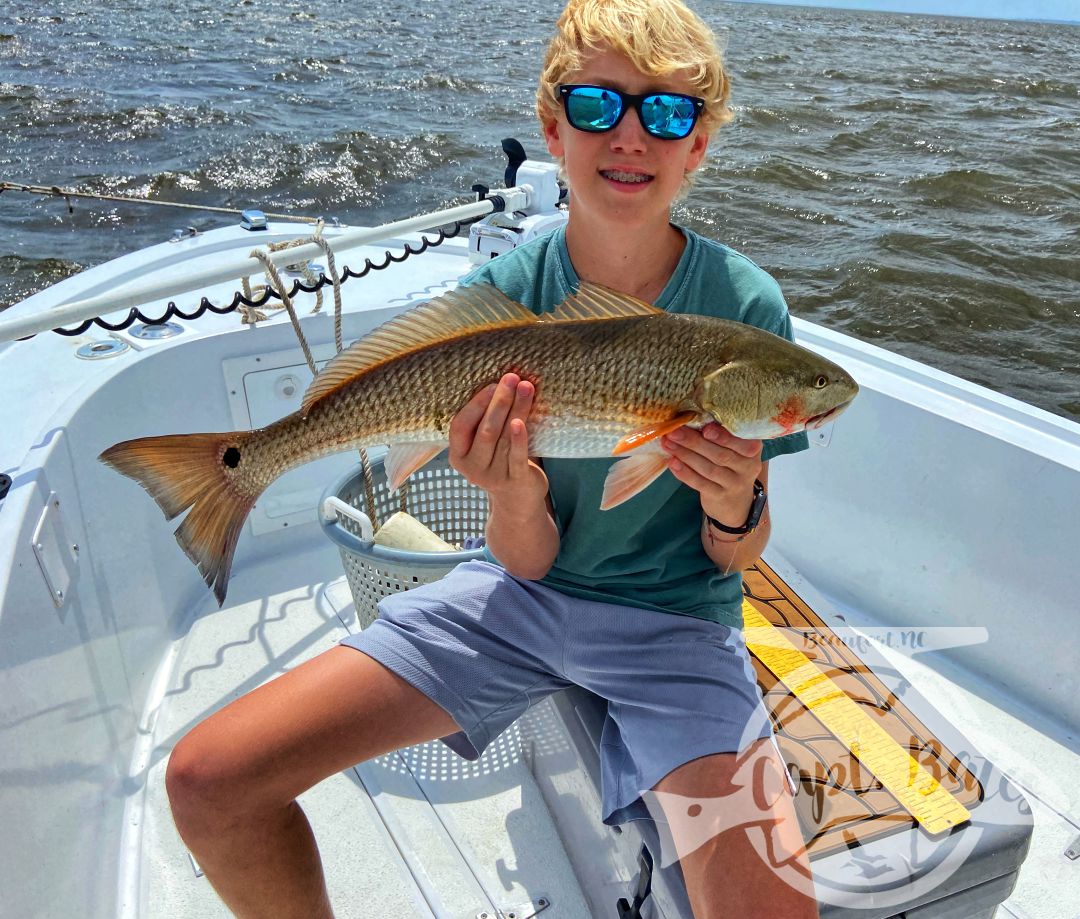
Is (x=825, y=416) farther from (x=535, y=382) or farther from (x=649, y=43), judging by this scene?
(x=649, y=43)

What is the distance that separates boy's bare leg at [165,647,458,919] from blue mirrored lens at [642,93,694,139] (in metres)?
1.51

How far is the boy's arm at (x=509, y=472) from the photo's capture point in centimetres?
198

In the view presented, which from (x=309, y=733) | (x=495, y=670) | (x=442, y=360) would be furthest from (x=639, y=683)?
(x=442, y=360)

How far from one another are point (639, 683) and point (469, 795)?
1.21 m

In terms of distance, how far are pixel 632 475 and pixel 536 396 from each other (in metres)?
0.30

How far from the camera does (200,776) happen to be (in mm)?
1866

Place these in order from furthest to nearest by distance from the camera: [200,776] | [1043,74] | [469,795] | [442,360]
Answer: [1043,74], [469,795], [442,360], [200,776]

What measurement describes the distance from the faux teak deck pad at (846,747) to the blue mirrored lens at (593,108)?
63.5 inches

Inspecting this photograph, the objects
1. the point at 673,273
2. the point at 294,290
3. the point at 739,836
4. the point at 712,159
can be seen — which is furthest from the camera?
the point at 712,159

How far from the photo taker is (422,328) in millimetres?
2051

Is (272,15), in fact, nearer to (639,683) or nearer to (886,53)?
(886,53)

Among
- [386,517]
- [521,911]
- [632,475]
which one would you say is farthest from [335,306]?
[521,911]

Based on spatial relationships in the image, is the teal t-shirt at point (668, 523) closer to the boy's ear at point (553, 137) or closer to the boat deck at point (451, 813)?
the boy's ear at point (553, 137)

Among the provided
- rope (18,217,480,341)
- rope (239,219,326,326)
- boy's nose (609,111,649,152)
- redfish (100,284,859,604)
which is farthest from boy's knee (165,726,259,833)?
rope (239,219,326,326)
